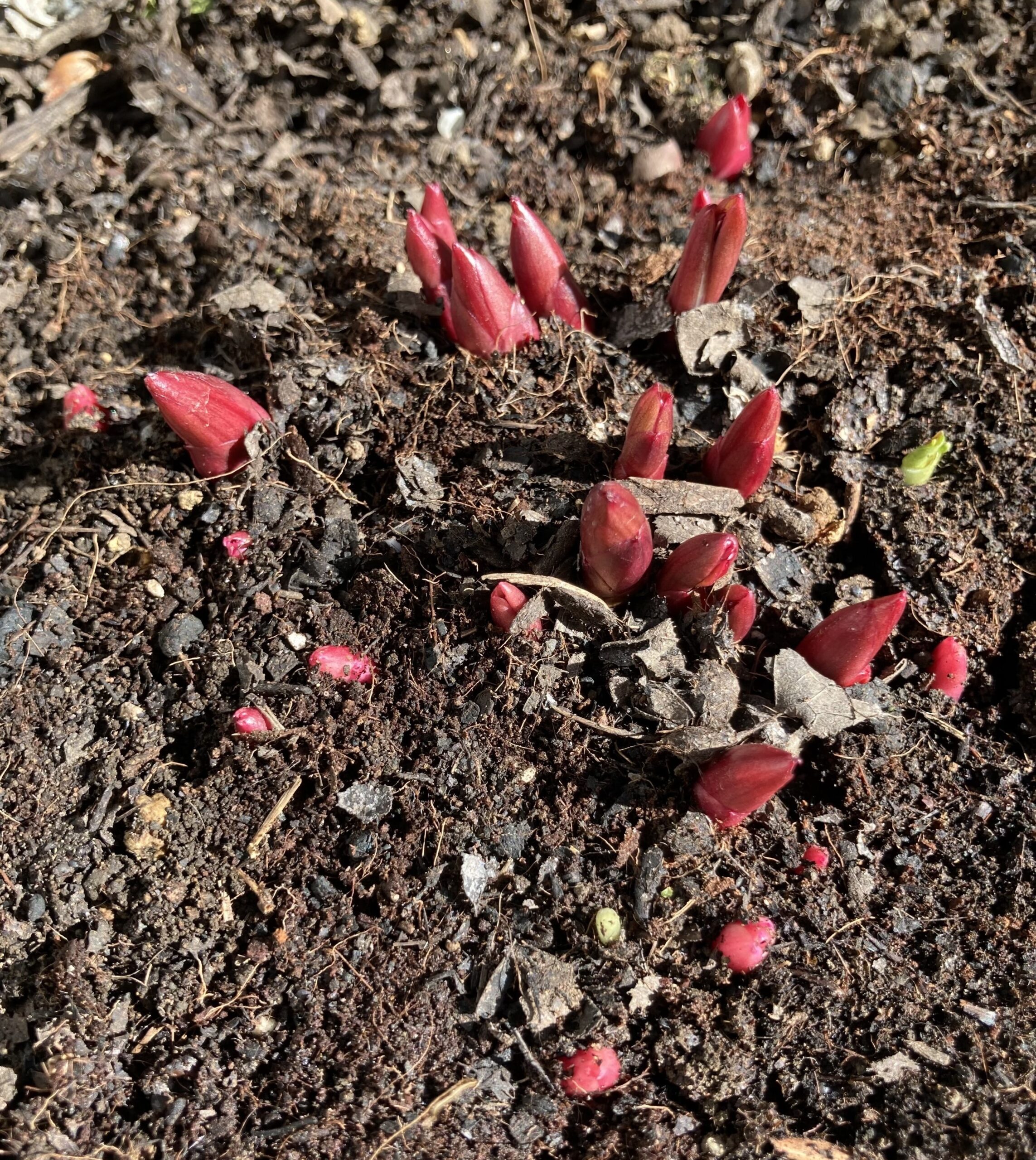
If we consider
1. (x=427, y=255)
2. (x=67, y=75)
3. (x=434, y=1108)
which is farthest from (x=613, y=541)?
(x=67, y=75)

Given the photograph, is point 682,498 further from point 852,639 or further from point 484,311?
point 484,311

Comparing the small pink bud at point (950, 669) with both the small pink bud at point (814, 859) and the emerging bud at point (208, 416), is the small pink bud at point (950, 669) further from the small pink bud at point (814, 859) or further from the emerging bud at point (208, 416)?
the emerging bud at point (208, 416)

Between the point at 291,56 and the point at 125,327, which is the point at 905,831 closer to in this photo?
the point at 125,327

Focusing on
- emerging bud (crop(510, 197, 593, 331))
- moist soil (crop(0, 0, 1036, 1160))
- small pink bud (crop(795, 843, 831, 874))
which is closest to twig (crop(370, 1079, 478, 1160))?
moist soil (crop(0, 0, 1036, 1160))

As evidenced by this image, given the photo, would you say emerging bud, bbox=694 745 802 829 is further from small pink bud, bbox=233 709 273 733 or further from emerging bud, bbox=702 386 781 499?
small pink bud, bbox=233 709 273 733

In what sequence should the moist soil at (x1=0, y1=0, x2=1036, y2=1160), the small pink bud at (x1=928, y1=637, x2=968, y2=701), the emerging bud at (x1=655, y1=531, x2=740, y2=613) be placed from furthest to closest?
1. the small pink bud at (x1=928, y1=637, x2=968, y2=701)
2. the emerging bud at (x1=655, y1=531, x2=740, y2=613)
3. the moist soil at (x1=0, y1=0, x2=1036, y2=1160)
